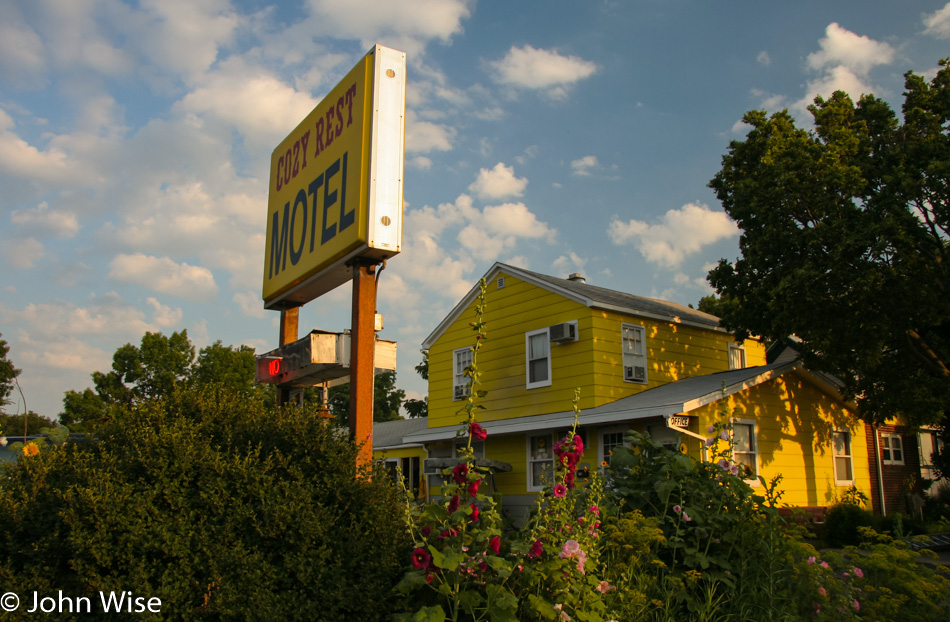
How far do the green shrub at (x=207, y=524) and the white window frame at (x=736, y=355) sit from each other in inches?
642

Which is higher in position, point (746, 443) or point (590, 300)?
point (590, 300)

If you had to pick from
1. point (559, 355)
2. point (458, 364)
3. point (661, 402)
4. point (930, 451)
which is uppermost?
point (458, 364)

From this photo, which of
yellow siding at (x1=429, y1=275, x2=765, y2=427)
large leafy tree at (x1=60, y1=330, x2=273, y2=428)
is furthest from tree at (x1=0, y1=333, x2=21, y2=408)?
yellow siding at (x1=429, y1=275, x2=765, y2=427)

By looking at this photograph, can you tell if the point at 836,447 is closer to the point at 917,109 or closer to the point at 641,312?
the point at 641,312

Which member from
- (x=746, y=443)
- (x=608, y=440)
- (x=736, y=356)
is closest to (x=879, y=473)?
(x=736, y=356)

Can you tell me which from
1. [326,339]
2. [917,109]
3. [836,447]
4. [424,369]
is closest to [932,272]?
[917,109]

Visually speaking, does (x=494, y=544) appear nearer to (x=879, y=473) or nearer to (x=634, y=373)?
(x=634, y=373)

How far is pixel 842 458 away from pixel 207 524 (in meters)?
16.9

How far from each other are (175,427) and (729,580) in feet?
13.6

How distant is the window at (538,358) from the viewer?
1678 centimetres

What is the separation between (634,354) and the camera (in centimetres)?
1655

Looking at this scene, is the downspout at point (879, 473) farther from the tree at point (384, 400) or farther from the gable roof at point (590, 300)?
the tree at point (384, 400)

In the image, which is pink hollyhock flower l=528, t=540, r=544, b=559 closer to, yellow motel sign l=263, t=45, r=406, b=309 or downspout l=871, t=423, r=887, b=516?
yellow motel sign l=263, t=45, r=406, b=309

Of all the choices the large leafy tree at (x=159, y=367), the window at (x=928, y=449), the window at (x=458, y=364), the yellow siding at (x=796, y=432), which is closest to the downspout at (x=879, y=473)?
the yellow siding at (x=796, y=432)
